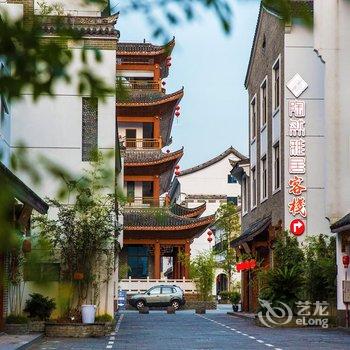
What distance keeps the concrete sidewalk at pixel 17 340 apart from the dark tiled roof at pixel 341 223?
7.86 m

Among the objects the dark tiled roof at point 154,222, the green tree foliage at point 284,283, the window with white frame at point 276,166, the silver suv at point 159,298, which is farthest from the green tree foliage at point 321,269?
the dark tiled roof at point 154,222

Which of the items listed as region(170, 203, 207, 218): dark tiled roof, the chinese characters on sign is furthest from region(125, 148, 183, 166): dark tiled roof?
the chinese characters on sign

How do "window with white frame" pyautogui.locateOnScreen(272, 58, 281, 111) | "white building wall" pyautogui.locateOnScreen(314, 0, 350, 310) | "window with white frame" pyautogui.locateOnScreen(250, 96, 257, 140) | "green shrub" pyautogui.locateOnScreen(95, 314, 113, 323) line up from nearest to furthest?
"green shrub" pyautogui.locateOnScreen(95, 314, 113, 323) < "white building wall" pyautogui.locateOnScreen(314, 0, 350, 310) < "window with white frame" pyautogui.locateOnScreen(272, 58, 281, 111) < "window with white frame" pyautogui.locateOnScreen(250, 96, 257, 140)

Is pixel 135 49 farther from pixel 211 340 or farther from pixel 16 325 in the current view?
pixel 211 340

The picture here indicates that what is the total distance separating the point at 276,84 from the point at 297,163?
157 inches

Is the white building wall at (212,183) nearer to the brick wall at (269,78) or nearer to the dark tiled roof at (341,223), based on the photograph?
the brick wall at (269,78)

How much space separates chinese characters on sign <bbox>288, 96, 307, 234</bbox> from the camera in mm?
28078

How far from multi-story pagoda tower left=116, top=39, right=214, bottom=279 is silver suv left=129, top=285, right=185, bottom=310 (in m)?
3.53

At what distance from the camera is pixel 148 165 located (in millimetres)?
47469

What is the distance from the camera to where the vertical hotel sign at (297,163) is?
92.1 feet

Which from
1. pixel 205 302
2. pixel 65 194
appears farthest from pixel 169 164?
pixel 65 194

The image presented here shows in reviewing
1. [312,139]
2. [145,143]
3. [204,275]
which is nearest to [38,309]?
[312,139]

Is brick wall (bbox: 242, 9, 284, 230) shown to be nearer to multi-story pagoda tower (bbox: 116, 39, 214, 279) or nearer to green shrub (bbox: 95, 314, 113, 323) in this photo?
green shrub (bbox: 95, 314, 113, 323)

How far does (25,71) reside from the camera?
2.39 m
